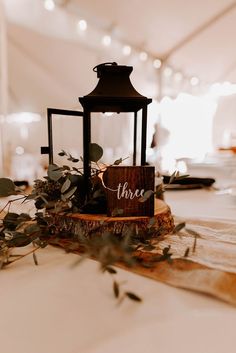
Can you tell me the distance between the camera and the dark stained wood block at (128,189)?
1.63 feet

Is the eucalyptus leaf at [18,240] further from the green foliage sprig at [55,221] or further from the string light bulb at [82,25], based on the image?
the string light bulb at [82,25]

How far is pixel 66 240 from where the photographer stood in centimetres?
52

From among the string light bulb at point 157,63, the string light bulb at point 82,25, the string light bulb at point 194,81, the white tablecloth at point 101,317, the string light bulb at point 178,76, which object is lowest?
the white tablecloth at point 101,317

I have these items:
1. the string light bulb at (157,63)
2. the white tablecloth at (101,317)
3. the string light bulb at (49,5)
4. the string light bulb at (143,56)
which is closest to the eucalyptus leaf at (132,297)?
the white tablecloth at (101,317)

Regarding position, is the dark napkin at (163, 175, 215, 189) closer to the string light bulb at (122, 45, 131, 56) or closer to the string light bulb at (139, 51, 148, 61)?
the string light bulb at (122, 45, 131, 56)

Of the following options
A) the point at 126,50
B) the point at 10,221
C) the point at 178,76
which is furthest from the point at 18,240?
the point at 178,76

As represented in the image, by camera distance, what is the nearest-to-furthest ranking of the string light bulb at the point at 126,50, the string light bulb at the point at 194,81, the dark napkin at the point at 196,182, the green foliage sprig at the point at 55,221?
the green foliage sprig at the point at 55,221 → the dark napkin at the point at 196,182 → the string light bulb at the point at 126,50 → the string light bulb at the point at 194,81

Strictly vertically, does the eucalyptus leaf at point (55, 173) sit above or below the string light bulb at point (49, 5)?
below

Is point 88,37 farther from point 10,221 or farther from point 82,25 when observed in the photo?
point 10,221

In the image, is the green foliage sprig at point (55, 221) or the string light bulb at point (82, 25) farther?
the string light bulb at point (82, 25)

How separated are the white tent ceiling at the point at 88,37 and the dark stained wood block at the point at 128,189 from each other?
5.97 feet

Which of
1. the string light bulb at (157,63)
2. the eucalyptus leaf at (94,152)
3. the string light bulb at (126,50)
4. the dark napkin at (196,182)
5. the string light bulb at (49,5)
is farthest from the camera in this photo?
the string light bulb at (157,63)

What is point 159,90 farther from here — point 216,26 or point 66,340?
point 66,340

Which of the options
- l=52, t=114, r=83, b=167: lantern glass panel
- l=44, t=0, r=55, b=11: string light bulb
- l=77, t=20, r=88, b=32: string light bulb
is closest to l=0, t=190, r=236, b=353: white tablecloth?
l=52, t=114, r=83, b=167: lantern glass panel
